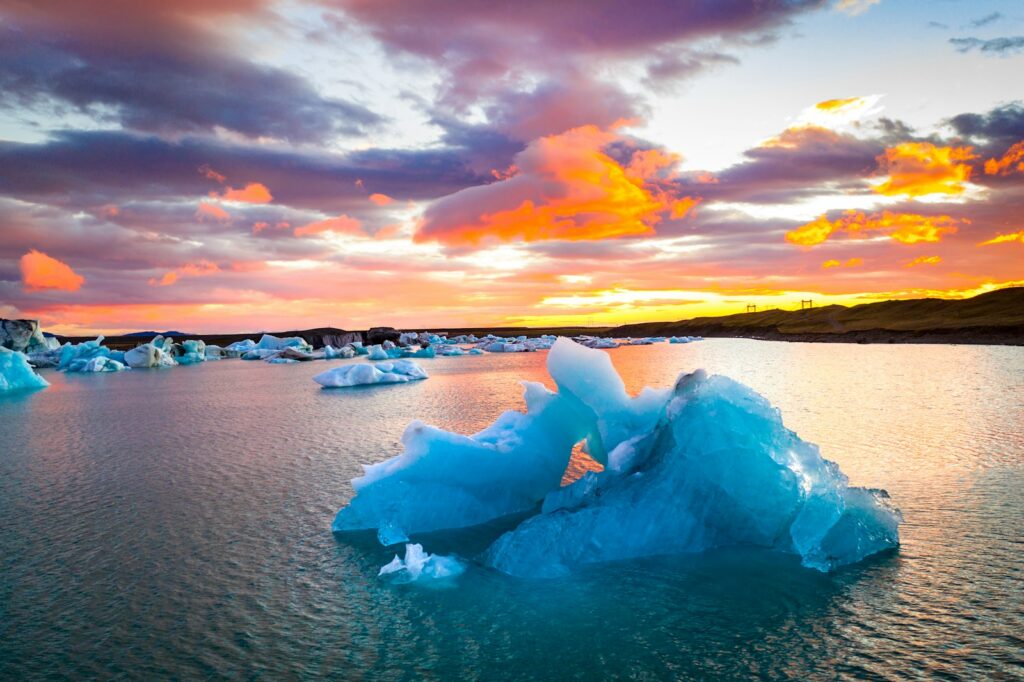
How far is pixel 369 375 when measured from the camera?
36656mm

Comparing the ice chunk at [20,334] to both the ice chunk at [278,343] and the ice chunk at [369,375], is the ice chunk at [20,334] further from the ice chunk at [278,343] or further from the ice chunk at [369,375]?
the ice chunk at [369,375]

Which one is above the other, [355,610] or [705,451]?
[705,451]

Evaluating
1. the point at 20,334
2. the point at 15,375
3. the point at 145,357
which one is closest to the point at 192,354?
the point at 145,357

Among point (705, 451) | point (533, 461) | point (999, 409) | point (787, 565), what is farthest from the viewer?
point (999, 409)

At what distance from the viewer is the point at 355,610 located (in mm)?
6445

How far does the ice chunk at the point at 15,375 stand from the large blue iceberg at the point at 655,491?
39.4m

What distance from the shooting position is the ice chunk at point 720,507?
7.61 metres

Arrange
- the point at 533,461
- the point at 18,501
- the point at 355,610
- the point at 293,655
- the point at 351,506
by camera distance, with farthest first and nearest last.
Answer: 1. the point at 18,501
2. the point at 533,461
3. the point at 351,506
4. the point at 355,610
5. the point at 293,655

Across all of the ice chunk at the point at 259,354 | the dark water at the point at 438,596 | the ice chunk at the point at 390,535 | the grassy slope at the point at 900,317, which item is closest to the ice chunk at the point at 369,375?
the dark water at the point at 438,596

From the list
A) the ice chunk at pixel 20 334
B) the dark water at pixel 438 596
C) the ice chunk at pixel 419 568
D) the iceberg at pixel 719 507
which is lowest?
the dark water at pixel 438 596

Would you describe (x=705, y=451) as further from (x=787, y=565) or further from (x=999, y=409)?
(x=999, y=409)

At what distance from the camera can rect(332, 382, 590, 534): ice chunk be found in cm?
908

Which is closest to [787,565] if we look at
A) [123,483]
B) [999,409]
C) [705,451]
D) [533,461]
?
→ [705,451]

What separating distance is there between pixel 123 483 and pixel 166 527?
4105 millimetres
